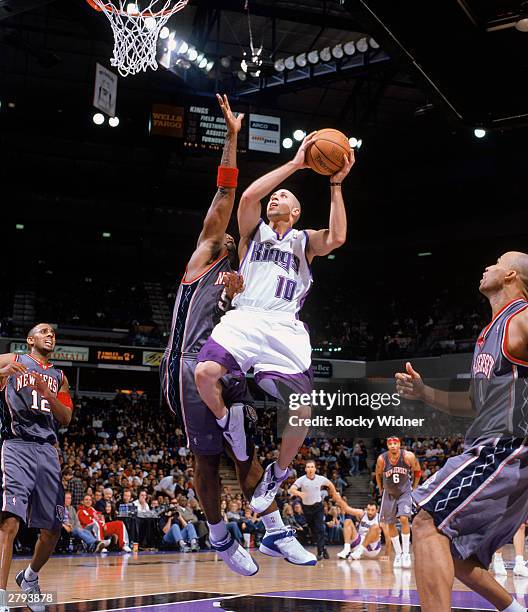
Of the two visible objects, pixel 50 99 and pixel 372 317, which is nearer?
pixel 50 99

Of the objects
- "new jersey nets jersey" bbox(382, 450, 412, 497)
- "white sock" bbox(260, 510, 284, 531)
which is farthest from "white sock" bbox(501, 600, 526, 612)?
"new jersey nets jersey" bbox(382, 450, 412, 497)

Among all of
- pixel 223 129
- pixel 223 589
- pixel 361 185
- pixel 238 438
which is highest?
pixel 361 185

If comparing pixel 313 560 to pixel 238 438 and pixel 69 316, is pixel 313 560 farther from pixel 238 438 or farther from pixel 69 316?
pixel 69 316

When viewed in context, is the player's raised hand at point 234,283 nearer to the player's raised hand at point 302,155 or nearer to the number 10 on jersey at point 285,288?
the number 10 on jersey at point 285,288

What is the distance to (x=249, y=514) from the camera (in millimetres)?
15281

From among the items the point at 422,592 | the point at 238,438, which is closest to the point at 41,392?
the point at 238,438

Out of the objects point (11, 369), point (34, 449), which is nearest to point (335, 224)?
point (11, 369)

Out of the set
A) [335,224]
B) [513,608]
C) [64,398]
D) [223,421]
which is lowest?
[513,608]

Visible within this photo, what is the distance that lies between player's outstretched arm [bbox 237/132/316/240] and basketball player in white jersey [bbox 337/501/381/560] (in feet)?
28.8

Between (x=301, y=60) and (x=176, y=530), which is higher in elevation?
(x=301, y=60)

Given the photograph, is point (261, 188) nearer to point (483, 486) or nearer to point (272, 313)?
point (272, 313)

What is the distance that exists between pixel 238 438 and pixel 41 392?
7.80 ft

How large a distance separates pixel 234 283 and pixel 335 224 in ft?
2.36

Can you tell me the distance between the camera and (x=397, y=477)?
12.0 meters
